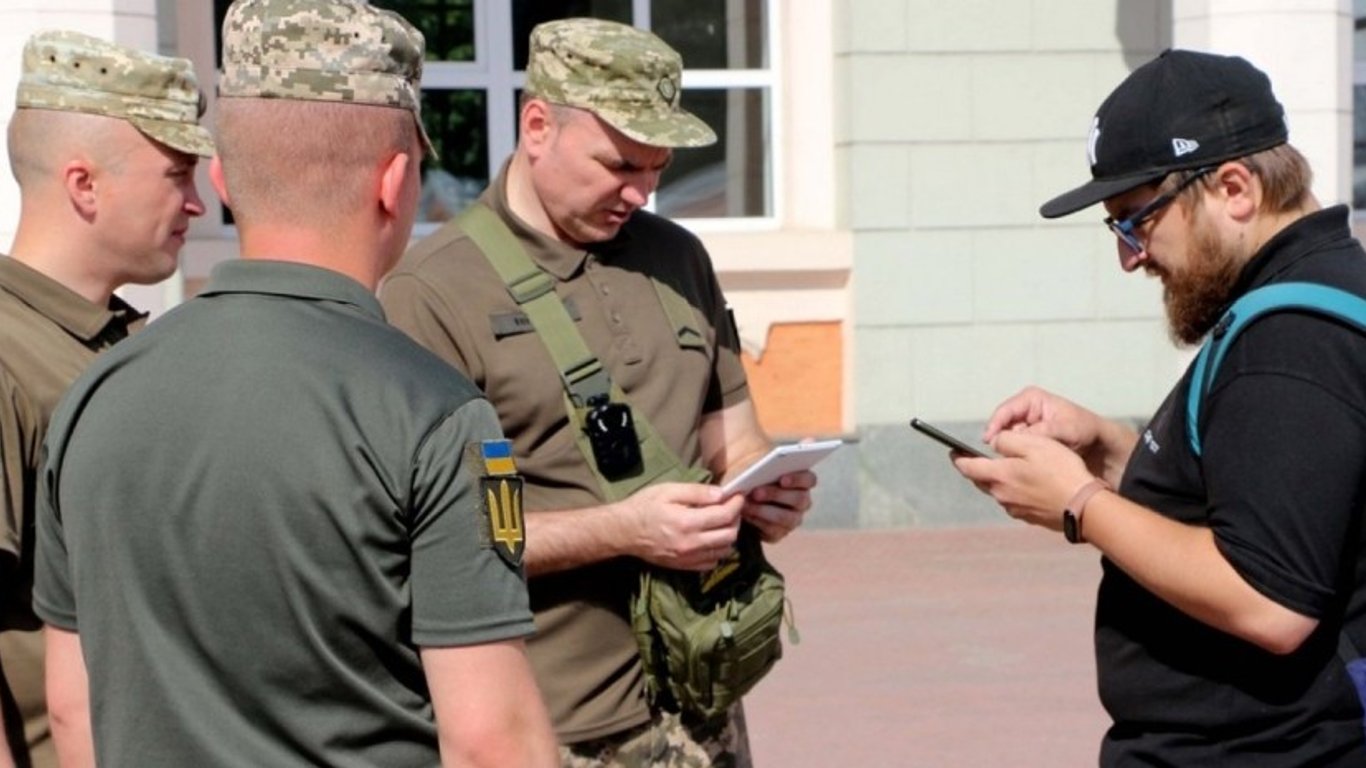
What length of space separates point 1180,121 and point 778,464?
0.92m

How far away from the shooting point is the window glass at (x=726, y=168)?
10922mm

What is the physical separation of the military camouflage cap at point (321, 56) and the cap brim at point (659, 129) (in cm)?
132

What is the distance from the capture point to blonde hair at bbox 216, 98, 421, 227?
7.56 ft

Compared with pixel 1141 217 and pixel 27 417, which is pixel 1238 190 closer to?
pixel 1141 217

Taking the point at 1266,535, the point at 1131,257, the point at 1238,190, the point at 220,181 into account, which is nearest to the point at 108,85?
the point at 220,181

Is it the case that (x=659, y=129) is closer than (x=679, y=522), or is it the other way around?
(x=679, y=522)

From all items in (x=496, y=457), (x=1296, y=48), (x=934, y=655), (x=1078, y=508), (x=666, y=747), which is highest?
(x=1296, y=48)

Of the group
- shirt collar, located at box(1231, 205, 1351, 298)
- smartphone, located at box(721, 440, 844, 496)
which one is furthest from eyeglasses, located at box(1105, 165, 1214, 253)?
smartphone, located at box(721, 440, 844, 496)

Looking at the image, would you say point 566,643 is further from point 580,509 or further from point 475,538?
point 475,538

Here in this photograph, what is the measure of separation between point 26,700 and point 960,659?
536 cm

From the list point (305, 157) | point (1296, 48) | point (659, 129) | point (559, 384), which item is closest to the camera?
point (305, 157)

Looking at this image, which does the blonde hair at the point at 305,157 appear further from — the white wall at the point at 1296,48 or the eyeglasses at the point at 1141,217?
the white wall at the point at 1296,48

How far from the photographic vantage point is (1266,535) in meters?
2.80

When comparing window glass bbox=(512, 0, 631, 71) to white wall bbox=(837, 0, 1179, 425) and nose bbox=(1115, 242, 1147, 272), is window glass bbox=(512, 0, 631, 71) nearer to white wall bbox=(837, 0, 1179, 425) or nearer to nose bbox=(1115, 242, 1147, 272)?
white wall bbox=(837, 0, 1179, 425)
